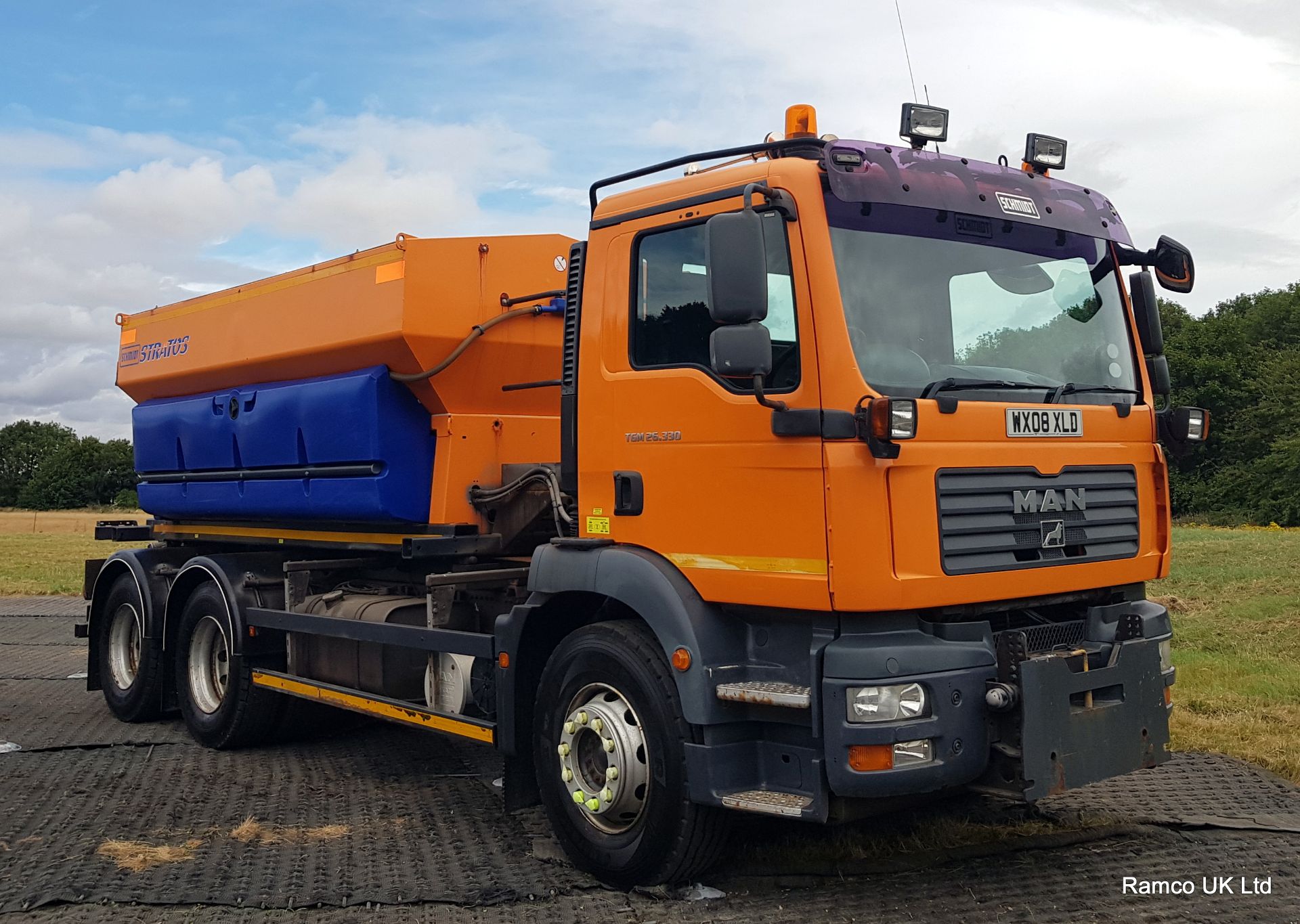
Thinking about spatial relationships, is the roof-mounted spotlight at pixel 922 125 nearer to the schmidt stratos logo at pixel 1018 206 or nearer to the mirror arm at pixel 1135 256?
the schmidt stratos logo at pixel 1018 206

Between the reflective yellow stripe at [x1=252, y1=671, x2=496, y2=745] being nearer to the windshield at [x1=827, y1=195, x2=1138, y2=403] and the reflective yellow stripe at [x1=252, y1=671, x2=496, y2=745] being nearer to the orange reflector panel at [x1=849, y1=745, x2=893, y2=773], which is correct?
the orange reflector panel at [x1=849, y1=745, x2=893, y2=773]

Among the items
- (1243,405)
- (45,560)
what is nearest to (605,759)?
(45,560)

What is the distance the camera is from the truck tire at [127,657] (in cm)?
887

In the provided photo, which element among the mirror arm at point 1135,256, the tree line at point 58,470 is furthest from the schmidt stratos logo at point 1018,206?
the tree line at point 58,470

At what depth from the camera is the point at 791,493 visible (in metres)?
4.53

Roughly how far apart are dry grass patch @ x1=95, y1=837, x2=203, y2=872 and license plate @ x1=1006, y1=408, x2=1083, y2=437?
4.11 m

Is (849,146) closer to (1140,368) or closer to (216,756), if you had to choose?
(1140,368)

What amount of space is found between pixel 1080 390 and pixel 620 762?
98.6 inches

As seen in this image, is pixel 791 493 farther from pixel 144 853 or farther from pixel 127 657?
pixel 127 657

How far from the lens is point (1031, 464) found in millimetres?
4766

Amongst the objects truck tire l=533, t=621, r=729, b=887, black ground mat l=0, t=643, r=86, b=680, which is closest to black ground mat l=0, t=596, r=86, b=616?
black ground mat l=0, t=643, r=86, b=680

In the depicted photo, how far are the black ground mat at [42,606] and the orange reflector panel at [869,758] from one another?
1455 cm

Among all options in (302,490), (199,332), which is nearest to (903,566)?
(302,490)

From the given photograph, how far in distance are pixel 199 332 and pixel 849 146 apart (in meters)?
5.53
